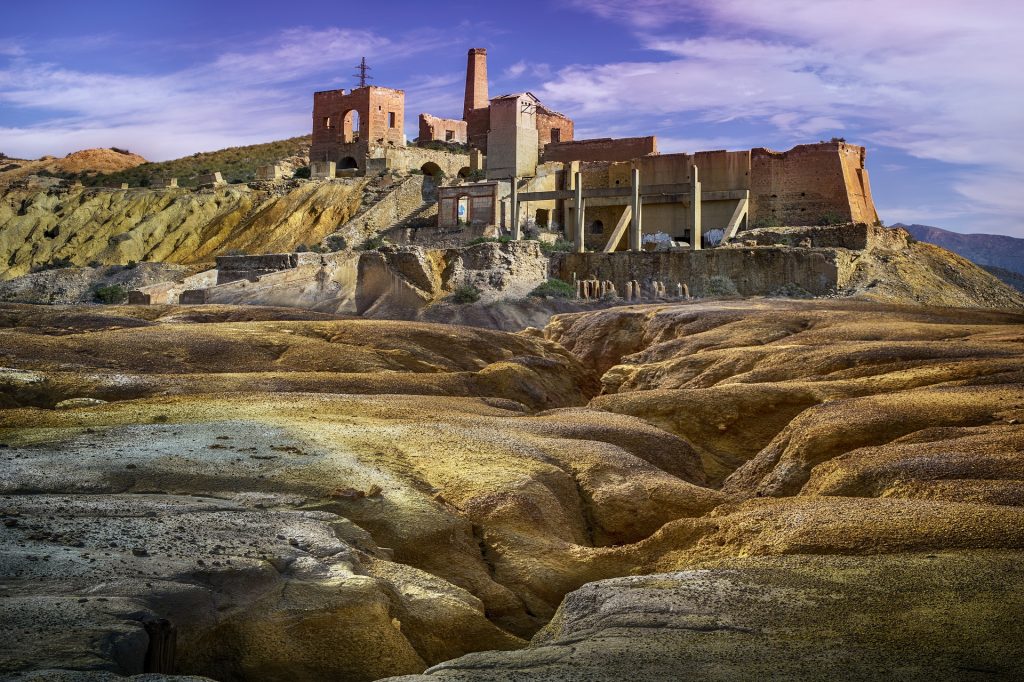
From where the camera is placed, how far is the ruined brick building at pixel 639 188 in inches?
1656

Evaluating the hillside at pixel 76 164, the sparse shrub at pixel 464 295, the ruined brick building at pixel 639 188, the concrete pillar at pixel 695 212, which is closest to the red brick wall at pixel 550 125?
the ruined brick building at pixel 639 188

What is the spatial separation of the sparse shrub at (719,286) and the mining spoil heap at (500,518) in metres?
19.4

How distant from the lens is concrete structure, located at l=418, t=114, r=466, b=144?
2470 inches

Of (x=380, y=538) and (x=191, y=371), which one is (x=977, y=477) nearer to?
(x=380, y=538)

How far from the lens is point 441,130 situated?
2495 inches

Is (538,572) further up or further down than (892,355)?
further down

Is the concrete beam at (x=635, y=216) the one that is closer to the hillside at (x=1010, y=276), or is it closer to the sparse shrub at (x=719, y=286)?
the sparse shrub at (x=719, y=286)

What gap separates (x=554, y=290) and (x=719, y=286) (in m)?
5.17

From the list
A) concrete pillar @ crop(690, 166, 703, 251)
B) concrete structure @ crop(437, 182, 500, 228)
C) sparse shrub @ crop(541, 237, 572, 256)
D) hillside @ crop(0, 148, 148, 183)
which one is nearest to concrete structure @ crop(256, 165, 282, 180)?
concrete structure @ crop(437, 182, 500, 228)

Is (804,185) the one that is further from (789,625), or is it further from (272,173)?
(789,625)

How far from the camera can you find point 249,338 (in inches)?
639

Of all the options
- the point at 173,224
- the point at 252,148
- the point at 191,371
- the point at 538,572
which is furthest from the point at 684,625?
the point at 252,148

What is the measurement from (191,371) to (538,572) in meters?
7.77

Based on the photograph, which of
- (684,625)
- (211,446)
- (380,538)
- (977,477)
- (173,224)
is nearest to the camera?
(684,625)
